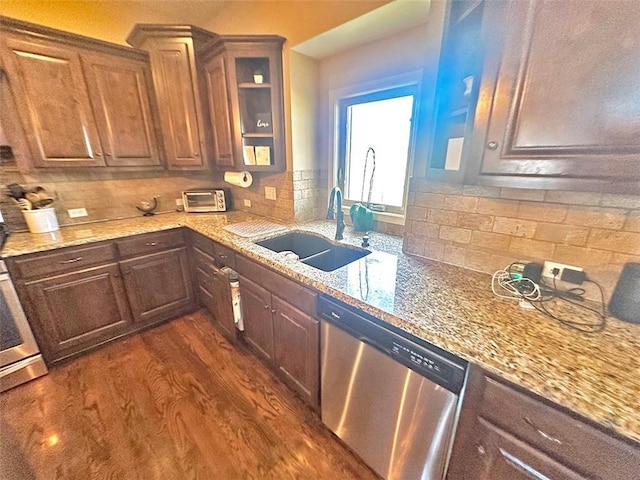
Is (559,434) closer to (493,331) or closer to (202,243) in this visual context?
(493,331)

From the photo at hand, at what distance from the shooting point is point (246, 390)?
1.70 meters

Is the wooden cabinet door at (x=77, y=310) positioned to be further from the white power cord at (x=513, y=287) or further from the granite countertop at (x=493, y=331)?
the white power cord at (x=513, y=287)

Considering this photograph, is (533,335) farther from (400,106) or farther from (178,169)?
(178,169)

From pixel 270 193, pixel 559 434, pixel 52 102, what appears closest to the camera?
pixel 559 434

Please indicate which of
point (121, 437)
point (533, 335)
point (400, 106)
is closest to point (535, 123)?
point (533, 335)

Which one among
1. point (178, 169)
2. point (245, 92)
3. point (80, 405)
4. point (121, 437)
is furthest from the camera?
point (178, 169)

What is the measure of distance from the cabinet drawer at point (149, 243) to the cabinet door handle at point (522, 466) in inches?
95.0

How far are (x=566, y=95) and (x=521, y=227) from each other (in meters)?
0.55

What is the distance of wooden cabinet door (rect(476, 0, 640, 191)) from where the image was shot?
65 centimetres

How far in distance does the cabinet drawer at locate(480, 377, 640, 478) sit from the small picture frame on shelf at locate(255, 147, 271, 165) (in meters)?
1.92

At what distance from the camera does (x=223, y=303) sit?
1993 mm

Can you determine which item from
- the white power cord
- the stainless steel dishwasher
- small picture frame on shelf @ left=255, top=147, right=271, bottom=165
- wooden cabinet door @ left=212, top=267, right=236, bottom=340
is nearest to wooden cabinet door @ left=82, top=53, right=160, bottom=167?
small picture frame on shelf @ left=255, top=147, right=271, bottom=165

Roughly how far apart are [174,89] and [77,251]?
1.46 metres

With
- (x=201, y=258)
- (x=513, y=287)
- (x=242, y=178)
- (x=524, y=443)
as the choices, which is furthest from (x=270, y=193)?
(x=524, y=443)
